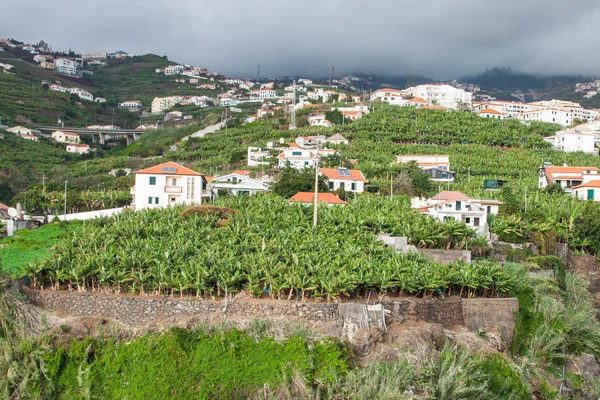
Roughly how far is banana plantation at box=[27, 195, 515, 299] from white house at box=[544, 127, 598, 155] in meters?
54.2

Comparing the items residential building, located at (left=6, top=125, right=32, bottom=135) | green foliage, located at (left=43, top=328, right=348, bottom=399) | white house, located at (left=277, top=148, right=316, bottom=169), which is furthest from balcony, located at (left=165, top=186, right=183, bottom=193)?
residential building, located at (left=6, top=125, right=32, bottom=135)

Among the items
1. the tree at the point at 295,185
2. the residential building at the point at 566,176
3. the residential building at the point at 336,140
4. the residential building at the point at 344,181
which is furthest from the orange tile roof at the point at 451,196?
the residential building at the point at 336,140

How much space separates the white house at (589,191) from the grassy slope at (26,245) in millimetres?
39118

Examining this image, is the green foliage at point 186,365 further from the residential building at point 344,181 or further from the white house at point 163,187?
the residential building at point 344,181

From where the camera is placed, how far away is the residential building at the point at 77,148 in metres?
94.9

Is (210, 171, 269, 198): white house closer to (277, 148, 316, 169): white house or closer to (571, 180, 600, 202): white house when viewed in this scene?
(277, 148, 316, 169): white house

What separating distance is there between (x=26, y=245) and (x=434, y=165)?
41973 millimetres

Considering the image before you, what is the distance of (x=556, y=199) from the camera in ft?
155

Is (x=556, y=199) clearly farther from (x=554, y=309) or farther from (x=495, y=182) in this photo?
(x=554, y=309)

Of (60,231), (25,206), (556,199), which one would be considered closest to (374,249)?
(60,231)

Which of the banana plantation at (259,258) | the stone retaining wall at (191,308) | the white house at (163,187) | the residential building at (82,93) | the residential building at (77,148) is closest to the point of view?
the stone retaining wall at (191,308)

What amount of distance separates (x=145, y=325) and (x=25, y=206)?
29.5 meters

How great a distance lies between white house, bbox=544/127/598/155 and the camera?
80188mm

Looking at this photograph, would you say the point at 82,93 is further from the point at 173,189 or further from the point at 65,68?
the point at 173,189
